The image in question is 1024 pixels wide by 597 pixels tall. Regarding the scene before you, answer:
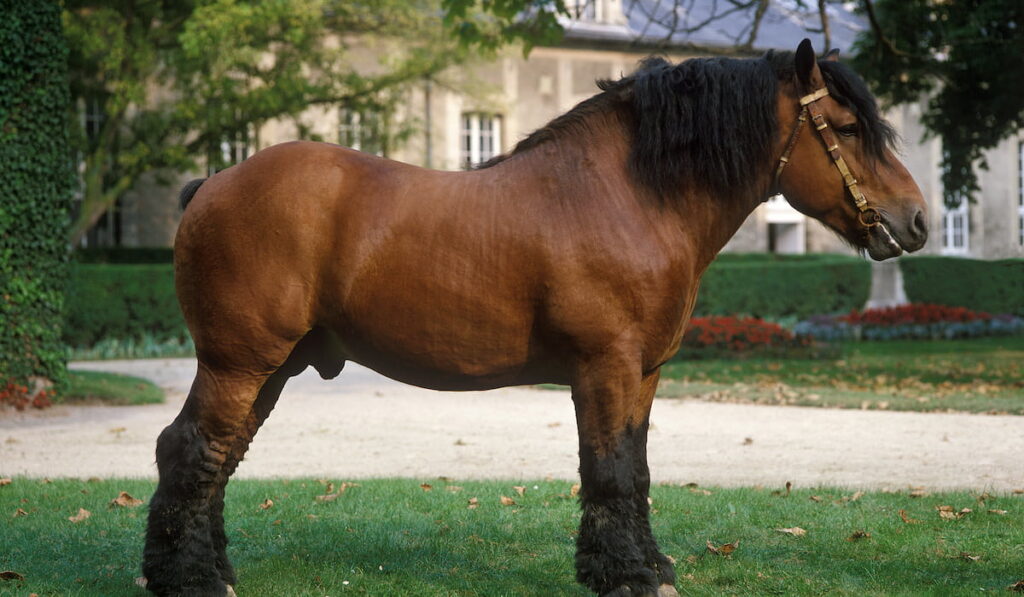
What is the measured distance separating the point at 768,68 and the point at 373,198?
1.64m

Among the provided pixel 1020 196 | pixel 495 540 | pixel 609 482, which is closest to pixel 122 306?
pixel 495 540

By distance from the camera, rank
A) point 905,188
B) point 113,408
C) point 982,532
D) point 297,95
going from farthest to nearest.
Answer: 1. point 297,95
2. point 113,408
3. point 982,532
4. point 905,188

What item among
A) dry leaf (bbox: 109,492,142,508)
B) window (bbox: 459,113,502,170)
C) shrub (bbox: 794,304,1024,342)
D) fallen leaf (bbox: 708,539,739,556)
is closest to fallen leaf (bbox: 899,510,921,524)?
fallen leaf (bbox: 708,539,739,556)

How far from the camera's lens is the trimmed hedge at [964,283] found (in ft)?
72.7

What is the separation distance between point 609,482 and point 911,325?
16973 millimetres

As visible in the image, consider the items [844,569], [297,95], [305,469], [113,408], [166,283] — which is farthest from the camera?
[166,283]

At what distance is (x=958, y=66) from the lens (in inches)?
549

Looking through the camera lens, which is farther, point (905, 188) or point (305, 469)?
point (305, 469)

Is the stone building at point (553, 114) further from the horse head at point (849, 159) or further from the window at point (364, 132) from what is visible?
the horse head at point (849, 159)

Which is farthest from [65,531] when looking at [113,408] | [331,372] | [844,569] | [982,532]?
[113,408]

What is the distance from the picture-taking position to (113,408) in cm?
1120

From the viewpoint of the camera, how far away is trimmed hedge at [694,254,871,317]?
21984mm

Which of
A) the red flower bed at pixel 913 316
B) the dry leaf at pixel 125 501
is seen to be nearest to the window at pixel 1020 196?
the red flower bed at pixel 913 316

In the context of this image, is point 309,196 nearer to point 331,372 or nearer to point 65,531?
point 331,372
